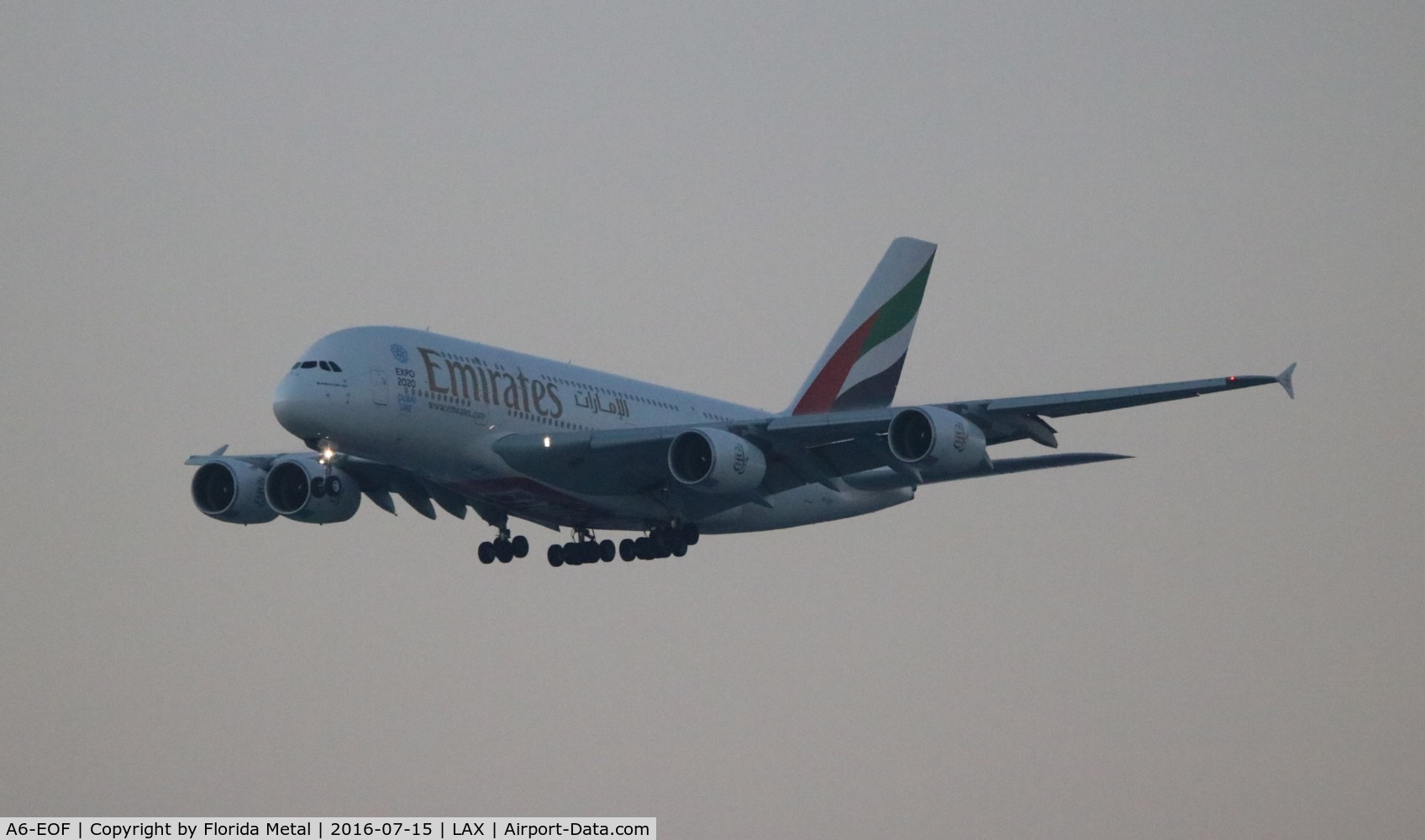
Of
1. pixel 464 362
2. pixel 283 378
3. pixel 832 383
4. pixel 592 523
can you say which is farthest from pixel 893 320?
pixel 283 378

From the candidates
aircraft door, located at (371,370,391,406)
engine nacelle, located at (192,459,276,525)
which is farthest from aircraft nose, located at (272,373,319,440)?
engine nacelle, located at (192,459,276,525)

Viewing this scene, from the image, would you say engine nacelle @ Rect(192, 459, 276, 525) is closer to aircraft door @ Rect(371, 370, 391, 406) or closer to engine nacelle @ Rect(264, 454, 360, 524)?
engine nacelle @ Rect(264, 454, 360, 524)

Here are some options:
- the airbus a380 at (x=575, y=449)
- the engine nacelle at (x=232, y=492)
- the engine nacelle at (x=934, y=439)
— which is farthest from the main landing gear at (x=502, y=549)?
the engine nacelle at (x=934, y=439)

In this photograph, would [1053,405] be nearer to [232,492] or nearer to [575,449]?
[575,449]

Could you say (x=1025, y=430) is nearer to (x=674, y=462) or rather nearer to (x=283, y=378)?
(x=674, y=462)

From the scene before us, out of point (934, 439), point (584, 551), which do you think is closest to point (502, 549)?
point (584, 551)
